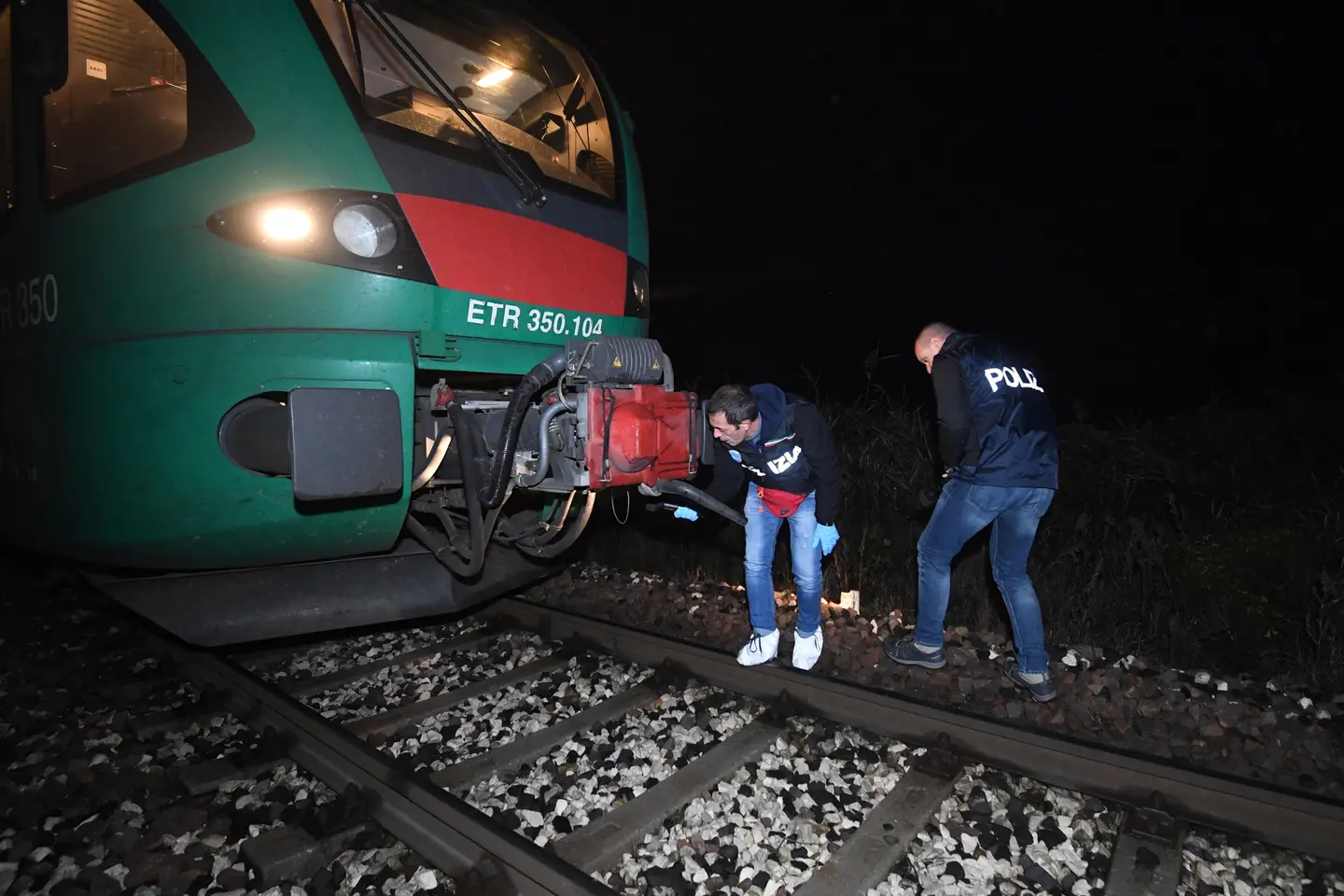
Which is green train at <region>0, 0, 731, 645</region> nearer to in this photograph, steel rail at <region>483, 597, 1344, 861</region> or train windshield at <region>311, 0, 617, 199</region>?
train windshield at <region>311, 0, 617, 199</region>

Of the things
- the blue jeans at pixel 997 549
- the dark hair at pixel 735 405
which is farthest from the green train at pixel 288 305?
the blue jeans at pixel 997 549

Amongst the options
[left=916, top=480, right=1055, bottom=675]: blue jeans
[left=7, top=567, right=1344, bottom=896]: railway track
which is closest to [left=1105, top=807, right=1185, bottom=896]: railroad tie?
[left=7, top=567, right=1344, bottom=896]: railway track

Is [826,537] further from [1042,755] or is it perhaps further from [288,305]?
[288,305]

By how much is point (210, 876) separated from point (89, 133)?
2.85 metres

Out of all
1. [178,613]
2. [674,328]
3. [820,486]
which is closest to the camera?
[178,613]

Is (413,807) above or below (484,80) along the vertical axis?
below

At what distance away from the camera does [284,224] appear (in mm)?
2844

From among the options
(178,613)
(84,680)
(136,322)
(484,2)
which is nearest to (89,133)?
(136,322)

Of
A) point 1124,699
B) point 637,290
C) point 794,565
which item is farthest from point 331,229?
point 1124,699

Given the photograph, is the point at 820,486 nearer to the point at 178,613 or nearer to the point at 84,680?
the point at 178,613

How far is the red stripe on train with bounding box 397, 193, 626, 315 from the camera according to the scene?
3.07 m

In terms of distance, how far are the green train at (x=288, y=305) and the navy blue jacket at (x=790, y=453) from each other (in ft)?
1.80

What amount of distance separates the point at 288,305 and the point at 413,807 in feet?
5.79

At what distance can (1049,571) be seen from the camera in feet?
16.9
